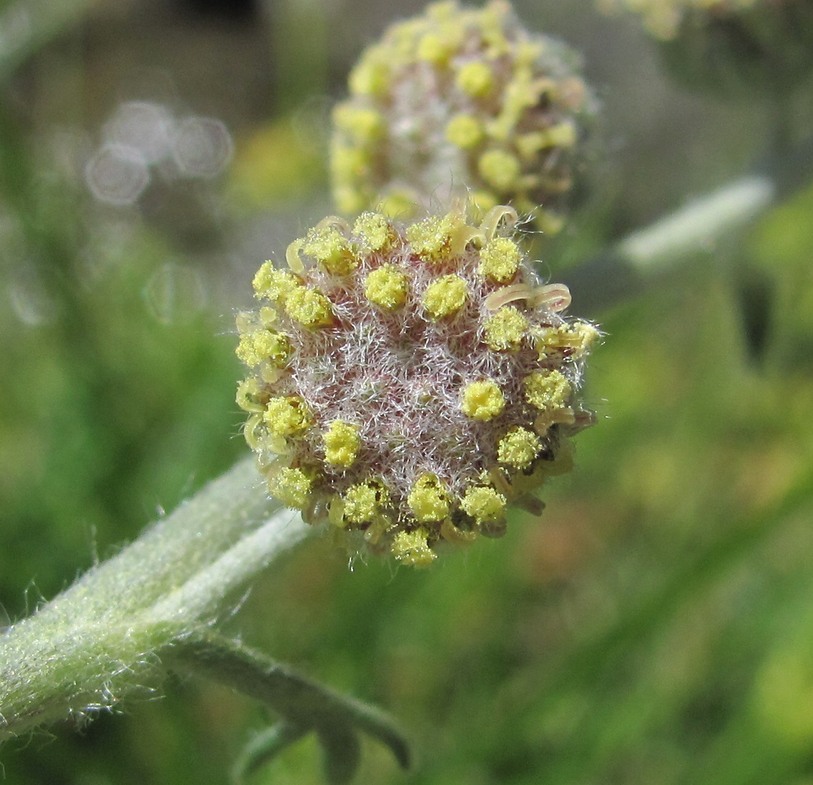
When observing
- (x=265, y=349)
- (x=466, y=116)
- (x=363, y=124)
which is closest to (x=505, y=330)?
(x=265, y=349)

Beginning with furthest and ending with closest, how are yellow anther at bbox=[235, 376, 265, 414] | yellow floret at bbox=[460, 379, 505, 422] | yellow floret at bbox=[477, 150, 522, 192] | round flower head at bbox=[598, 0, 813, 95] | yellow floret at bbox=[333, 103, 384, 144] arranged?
round flower head at bbox=[598, 0, 813, 95] < yellow floret at bbox=[333, 103, 384, 144] < yellow floret at bbox=[477, 150, 522, 192] < yellow anther at bbox=[235, 376, 265, 414] < yellow floret at bbox=[460, 379, 505, 422]

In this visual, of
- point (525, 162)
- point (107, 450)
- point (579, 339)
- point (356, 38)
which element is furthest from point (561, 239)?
point (356, 38)

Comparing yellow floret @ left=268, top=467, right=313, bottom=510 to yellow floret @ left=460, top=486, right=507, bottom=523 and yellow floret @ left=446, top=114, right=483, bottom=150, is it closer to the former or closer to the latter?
yellow floret @ left=460, top=486, right=507, bottom=523

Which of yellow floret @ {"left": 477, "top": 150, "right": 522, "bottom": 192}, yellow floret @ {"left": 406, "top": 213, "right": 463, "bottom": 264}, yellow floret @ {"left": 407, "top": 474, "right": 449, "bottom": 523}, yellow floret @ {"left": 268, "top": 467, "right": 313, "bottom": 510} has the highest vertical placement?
yellow floret @ {"left": 477, "top": 150, "right": 522, "bottom": 192}

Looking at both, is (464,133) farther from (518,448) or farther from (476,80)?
(518,448)

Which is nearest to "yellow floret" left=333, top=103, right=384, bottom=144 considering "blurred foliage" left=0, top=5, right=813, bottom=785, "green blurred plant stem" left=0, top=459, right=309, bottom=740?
"blurred foliage" left=0, top=5, right=813, bottom=785

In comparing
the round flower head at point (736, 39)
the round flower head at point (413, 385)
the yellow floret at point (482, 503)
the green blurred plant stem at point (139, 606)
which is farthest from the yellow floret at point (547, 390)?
the round flower head at point (736, 39)

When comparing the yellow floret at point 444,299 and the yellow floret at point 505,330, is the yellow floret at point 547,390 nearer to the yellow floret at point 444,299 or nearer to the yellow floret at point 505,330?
the yellow floret at point 505,330
